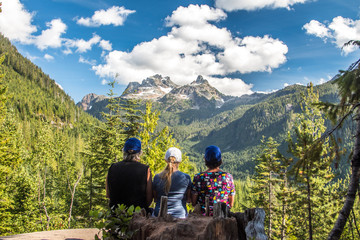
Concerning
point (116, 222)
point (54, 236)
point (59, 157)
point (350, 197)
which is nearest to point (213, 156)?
point (116, 222)

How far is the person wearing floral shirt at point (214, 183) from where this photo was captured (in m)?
3.25

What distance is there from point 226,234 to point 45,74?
19966cm

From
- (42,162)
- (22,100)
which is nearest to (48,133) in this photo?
(42,162)

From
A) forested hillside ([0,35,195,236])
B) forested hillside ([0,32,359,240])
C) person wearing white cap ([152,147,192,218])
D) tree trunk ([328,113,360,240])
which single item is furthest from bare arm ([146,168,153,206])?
forested hillside ([0,35,195,236])

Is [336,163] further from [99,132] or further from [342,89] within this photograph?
[99,132]

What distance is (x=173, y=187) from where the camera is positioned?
129 inches

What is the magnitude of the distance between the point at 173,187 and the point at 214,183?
1.86ft

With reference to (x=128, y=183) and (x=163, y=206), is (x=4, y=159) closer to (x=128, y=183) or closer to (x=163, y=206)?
(x=128, y=183)

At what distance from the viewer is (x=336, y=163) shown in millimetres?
5316

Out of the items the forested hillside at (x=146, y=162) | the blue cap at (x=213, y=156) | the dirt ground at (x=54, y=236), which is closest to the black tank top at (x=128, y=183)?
the forested hillside at (x=146, y=162)

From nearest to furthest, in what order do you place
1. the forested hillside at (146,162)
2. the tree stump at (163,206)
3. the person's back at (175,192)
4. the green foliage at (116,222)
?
1. the green foliage at (116,222)
2. the tree stump at (163,206)
3. the person's back at (175,192)
4. the forested hillside at (146,162)

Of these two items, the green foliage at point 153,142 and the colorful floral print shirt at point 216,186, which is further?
the green foliage at point 153,142

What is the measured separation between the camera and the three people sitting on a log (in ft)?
10.4

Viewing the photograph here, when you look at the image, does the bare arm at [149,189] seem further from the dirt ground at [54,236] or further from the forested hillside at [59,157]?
the forested hillside at [59,157]
